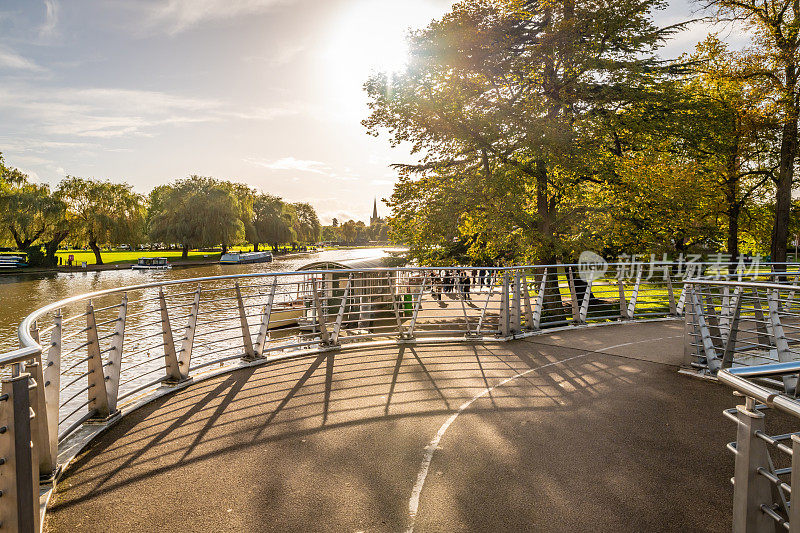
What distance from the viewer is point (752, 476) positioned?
262 cm

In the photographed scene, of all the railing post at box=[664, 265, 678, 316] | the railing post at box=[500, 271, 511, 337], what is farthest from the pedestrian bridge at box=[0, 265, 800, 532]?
the railing post at box=[664, 265, 678, 316]

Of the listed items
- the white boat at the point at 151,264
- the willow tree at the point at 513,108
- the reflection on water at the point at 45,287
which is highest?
the willow tree at the point at 513,108

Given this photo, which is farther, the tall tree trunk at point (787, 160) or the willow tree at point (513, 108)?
the tall tree trunk at point (787, 160)

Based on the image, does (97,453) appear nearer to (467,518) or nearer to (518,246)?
(467,518)

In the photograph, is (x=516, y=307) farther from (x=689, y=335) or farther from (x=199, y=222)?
(x=199, y=222)

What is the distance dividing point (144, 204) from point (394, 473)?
71374 millimetres

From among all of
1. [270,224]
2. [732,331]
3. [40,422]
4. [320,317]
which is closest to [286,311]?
[320,317]

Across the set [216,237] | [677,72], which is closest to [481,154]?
[677,72]

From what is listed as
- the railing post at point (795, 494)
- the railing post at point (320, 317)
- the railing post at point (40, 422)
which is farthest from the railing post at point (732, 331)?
the railing post at point (40, 422)

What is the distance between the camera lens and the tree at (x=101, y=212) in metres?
59.2

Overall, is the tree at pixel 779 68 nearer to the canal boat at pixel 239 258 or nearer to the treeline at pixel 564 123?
the treeline at pixel 564 123

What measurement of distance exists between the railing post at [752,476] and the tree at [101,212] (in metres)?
69.0

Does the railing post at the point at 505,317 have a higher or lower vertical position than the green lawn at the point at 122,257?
higher

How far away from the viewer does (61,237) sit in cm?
5838
